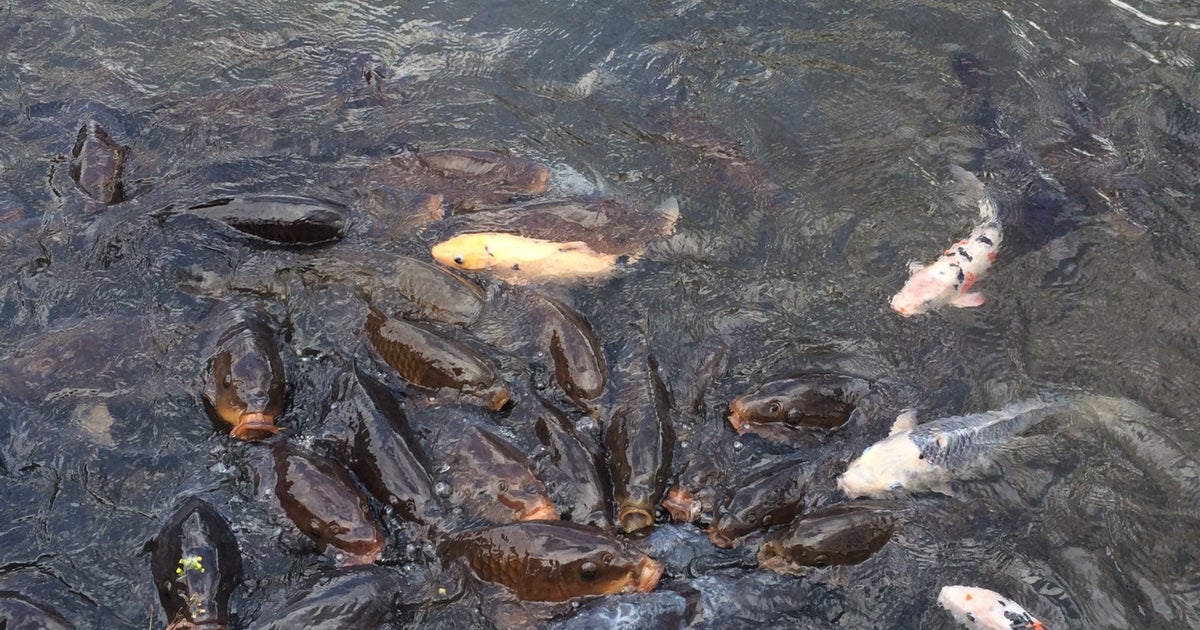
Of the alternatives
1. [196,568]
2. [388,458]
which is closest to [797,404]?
[388,458]

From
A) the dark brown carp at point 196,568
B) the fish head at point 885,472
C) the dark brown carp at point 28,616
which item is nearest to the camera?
the dark brown carp at point 28,616

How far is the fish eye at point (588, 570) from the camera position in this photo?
14.9 feet

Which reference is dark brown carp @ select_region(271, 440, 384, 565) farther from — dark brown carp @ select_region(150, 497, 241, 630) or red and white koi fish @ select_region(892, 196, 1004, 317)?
red and white koi fish @ select_region(892, 196, 1004, 317)

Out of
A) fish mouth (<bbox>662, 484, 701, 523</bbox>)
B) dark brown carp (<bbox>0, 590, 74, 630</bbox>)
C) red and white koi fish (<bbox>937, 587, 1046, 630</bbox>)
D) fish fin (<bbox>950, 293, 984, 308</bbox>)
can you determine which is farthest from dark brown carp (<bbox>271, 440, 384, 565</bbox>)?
fish fin (<bbox>950, 293, 984, 308</bbox>)

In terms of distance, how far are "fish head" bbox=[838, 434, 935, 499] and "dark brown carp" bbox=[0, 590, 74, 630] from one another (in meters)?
4.18

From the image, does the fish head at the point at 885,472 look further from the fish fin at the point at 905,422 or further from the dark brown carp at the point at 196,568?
the dark brown carp at the point at 196,568

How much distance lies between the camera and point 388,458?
506 centimetres

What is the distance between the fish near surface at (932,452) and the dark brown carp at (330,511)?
271 centimetres

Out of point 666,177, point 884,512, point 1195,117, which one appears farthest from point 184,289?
point 1195,117

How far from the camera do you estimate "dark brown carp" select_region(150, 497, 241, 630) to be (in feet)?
14.7

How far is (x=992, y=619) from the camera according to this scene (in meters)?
4.68

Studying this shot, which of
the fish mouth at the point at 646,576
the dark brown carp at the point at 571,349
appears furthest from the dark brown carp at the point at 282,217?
the fish mouth at the point at 646,576

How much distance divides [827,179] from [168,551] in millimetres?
5378

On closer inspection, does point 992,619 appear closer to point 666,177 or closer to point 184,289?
point 666,177
